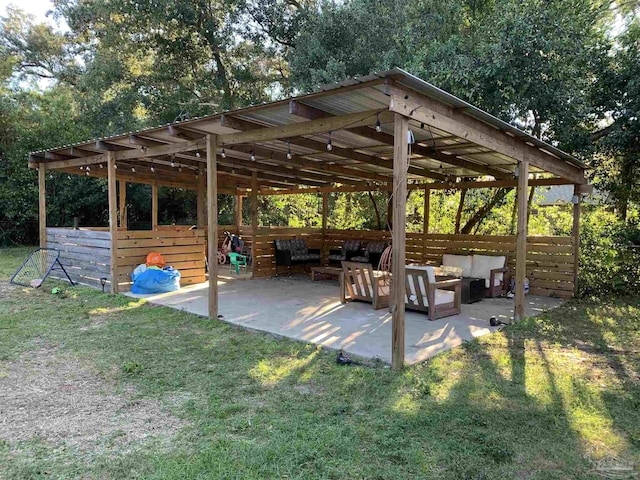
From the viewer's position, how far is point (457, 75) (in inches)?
339

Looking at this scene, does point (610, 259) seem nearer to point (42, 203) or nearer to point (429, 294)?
point (429, 294)

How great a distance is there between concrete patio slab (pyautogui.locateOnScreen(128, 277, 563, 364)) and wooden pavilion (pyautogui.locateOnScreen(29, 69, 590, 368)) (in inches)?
22.6

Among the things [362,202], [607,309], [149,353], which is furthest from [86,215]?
[607,309]

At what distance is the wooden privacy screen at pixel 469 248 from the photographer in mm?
8266

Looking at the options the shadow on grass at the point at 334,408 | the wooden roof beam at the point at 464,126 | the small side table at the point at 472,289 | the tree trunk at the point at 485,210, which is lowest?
the shadow on grass at the point at 334,408

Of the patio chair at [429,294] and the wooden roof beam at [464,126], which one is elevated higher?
the wooden roof beam at [464,126]

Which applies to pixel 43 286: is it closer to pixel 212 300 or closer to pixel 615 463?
pixel 212 300

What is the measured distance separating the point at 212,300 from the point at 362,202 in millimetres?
9589

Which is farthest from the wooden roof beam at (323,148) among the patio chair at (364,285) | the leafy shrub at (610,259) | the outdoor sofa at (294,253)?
the outdoor sofa at (294,253)

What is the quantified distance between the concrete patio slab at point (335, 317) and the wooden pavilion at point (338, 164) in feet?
1.89

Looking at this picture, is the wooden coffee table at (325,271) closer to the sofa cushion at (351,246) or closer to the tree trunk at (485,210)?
the sofa cushion at (351,246)

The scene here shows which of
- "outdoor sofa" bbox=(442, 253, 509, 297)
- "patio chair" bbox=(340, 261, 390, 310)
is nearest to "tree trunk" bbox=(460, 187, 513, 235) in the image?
"outdoor sofa" bbox=(442, 253, 509, 297)

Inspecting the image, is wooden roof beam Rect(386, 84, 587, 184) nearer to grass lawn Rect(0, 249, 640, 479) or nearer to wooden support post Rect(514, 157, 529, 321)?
wooden support post Rect(514, 157, 529, 321)

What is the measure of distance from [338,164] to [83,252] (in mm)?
5241
